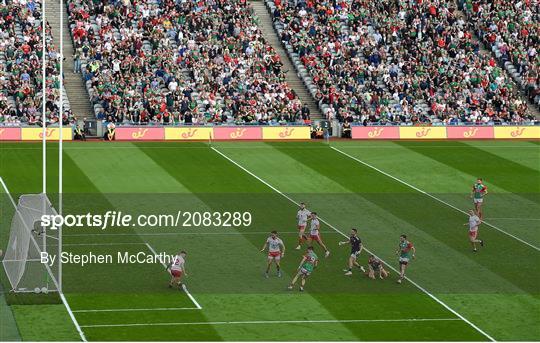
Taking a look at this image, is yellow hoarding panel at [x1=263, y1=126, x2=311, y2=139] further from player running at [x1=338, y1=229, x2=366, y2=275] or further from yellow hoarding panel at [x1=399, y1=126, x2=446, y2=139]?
player running at [x1=338, y1=229, x2=366, y2=275]

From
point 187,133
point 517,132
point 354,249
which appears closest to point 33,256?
point 354,249

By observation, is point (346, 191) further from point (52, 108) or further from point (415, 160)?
point (52, 108)

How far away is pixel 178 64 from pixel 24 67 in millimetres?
9420

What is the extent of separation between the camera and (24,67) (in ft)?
247

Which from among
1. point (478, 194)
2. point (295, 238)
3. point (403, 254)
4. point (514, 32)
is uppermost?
point (514, 32)

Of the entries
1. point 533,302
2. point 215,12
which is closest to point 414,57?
point 215,12

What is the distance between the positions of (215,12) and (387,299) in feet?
149

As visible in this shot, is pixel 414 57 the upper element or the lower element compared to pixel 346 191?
upper

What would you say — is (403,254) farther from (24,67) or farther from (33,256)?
(24,67)

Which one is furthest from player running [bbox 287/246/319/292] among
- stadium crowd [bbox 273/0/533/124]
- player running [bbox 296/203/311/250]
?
stadium crowd [bbox 273/0/533/124]

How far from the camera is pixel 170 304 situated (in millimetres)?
41219

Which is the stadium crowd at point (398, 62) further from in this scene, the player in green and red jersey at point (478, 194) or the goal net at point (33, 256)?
the goal net at point (33, 256)

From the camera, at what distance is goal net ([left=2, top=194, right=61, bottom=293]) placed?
136ft

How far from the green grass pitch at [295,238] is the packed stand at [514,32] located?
1062 centimetres
